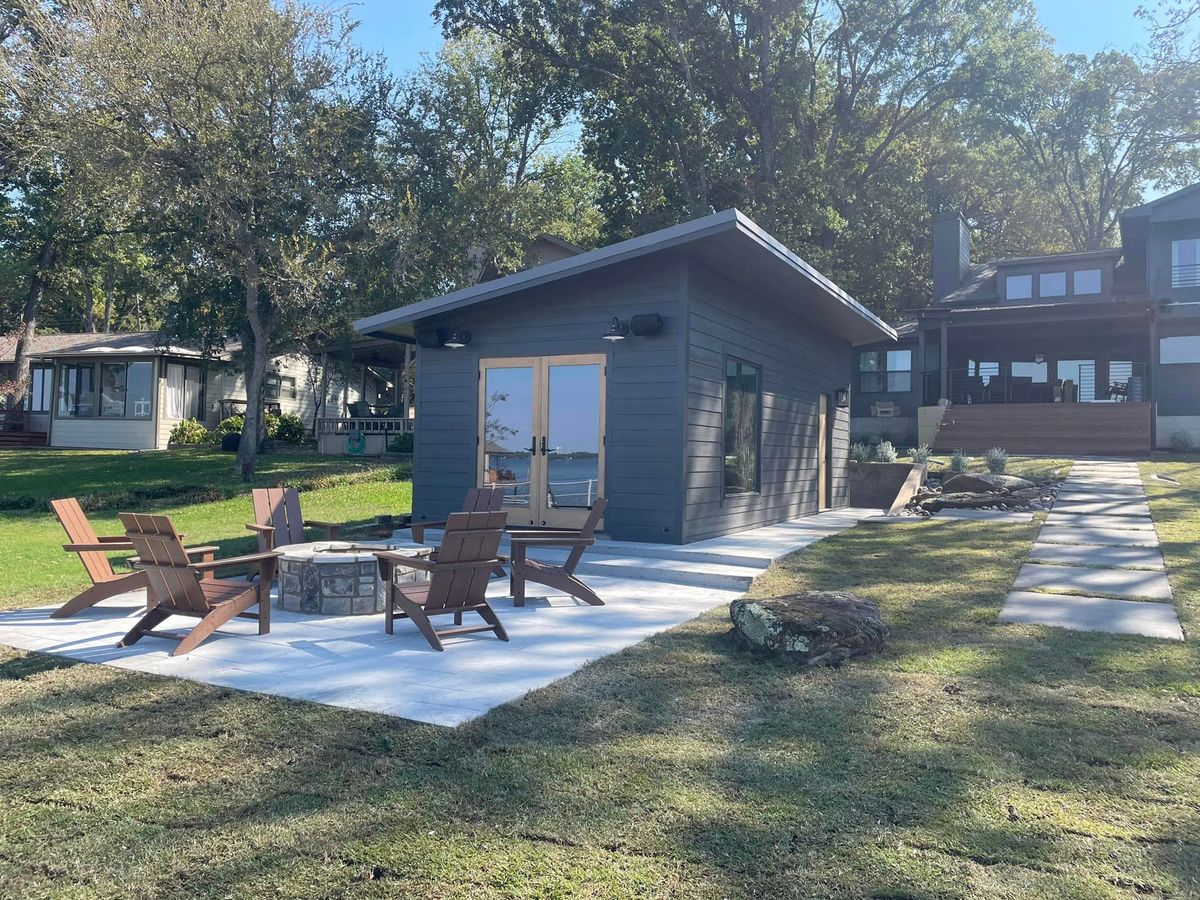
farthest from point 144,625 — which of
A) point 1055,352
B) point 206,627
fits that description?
point 1055,352

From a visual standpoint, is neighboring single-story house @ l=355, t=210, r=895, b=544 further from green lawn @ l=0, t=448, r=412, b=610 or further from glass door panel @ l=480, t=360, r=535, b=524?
green lawn @ l=0, t=448, r=412, b=610

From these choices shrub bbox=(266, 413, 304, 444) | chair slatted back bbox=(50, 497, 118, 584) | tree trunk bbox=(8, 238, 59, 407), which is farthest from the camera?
tree trunk bbox=(8, 238, 59, 407)

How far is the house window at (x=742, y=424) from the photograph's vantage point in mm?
10234

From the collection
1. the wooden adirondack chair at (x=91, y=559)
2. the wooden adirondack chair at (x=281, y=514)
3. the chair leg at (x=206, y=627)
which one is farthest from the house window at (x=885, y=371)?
the chair leg at (x=206, y=627)

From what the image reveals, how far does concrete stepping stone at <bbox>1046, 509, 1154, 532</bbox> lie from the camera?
10016 mm

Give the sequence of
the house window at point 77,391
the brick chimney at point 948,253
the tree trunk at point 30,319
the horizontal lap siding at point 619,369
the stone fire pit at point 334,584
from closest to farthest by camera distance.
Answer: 1. the stone fire pit at point 334,584
2. the horizontal lap siding at point 619,369
3. the house window at point 77,391
4. the tree trunk at point 30,319
5. the brick chimney at point 948,253

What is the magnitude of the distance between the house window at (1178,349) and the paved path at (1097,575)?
13508 millimetres

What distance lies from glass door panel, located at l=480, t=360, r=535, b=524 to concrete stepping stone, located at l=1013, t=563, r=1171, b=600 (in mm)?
4968

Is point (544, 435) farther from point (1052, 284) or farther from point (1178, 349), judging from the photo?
point (1052, 284)

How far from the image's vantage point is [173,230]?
16.7 meters

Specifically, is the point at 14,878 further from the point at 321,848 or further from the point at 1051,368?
the point at 1051,368

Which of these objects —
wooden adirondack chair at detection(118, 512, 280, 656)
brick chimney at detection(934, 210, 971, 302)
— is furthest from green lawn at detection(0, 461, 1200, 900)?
brick chimney at detection(934, 210, 971, 302)

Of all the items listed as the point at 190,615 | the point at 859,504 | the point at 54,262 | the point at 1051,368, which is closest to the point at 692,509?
the point at 190,615

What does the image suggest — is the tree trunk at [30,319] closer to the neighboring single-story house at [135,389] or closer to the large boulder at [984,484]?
the neighboring single-story house at [135,389]
